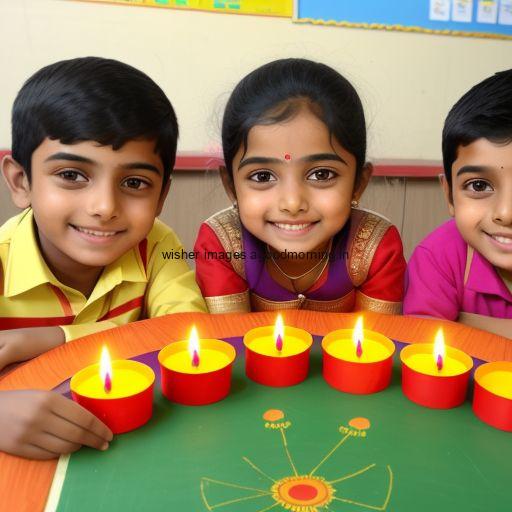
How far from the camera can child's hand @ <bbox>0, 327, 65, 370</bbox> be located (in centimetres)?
97

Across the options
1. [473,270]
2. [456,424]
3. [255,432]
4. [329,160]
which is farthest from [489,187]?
[255,432]

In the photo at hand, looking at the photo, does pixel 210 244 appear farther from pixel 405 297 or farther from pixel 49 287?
pixel 405 297

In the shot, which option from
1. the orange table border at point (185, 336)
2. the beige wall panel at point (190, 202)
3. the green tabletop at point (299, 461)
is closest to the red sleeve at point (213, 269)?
the orange table border at point (185, 336)

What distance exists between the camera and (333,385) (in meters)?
0.81

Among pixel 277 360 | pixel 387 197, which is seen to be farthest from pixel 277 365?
pixel 387 197

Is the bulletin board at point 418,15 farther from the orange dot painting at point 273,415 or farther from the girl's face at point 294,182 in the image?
the orange dot painting at point 273,415

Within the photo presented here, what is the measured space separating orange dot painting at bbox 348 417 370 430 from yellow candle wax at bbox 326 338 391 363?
0.40 ft

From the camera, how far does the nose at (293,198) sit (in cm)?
119

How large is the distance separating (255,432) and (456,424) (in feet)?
0.93

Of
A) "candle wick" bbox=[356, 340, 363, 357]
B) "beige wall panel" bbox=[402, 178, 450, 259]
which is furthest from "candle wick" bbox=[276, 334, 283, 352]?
"beige wall panel" bbox=[402, 178, 450, 259]

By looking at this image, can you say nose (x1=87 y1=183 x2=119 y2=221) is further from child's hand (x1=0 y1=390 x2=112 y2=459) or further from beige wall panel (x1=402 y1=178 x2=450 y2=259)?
beige wall panel (x1=402 y1=178 x2=450 y2=259)

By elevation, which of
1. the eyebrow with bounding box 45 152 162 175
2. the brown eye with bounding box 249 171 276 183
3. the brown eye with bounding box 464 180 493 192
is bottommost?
the brown eye with bounding box 464 180 493 192

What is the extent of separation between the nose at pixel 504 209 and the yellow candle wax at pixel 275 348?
58cm

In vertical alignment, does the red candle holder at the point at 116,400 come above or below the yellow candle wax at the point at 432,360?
above
